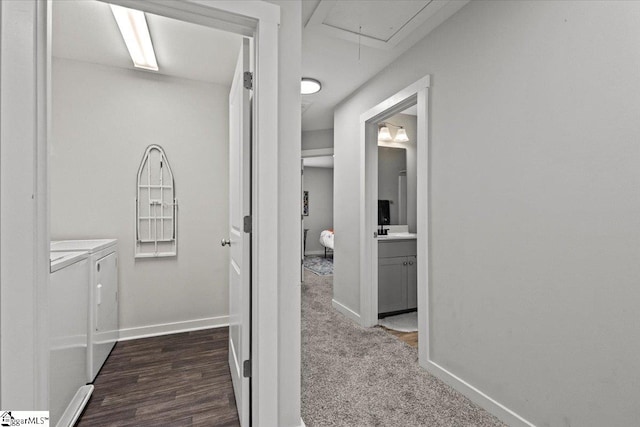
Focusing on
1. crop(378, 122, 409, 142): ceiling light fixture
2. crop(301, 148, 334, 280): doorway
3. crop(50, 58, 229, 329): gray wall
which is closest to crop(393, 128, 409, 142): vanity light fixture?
crop(378, 122, 409, 142): ceiling light fixture

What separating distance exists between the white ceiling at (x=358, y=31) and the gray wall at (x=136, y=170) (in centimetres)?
119

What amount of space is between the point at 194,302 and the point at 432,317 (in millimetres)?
2252

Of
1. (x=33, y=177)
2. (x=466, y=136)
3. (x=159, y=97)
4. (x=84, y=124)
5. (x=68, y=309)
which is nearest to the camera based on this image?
(x=33, y=177)

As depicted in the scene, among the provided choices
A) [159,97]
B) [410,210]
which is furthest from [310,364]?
[159,97]

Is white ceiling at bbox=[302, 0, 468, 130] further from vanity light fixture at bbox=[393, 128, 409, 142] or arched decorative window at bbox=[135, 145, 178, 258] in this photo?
arched decorative window at bbox=[135, 145, 178, 258]

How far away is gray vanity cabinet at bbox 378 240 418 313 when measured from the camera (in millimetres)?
3268

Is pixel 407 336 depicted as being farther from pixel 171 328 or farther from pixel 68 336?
pixel 68 336

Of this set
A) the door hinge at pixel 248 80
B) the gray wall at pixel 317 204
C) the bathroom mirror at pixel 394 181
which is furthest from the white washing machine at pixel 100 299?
the gray wall at pixel 317 204

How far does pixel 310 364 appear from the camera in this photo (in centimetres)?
225

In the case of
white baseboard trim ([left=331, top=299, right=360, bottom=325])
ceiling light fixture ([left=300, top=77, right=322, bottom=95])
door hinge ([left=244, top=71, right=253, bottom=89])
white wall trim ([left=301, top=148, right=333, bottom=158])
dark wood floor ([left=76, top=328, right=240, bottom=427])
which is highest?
ceiling light fixture ([left=300, top=77, right=322, bottom=95])

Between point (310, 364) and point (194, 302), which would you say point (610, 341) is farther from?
point (194, 302)

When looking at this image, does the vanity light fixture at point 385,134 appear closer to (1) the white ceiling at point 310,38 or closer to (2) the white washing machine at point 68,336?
(1) the white ceiling at point 310,38

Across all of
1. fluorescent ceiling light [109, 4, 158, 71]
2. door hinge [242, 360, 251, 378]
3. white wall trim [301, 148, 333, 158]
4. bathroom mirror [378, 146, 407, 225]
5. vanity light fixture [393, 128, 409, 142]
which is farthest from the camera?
white wall trim [301, 148, 333, 158]

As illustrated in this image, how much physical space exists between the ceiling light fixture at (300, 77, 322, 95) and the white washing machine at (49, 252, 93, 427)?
91.5 inches
